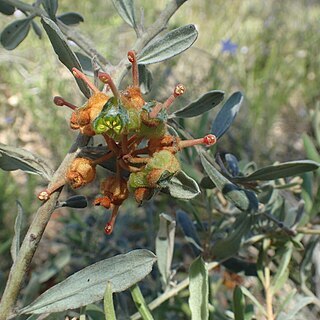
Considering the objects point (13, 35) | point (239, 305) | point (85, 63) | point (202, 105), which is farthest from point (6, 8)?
point (239, 305)

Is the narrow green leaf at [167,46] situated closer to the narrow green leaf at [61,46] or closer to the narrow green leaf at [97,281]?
the narrow green leaf at [61,46]

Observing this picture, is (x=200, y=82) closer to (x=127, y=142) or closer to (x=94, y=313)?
(x=94, y=313)

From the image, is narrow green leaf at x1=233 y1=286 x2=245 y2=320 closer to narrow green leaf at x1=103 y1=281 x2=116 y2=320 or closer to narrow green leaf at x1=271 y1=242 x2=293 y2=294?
narrow green leaf at x1=271 y1=242 x2=293 y2=294

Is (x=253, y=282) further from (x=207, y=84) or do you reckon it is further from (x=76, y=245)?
(x=207, y=84)

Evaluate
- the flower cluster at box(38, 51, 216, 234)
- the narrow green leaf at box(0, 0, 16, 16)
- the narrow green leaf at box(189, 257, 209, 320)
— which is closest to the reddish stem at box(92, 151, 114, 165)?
the flower cluster at box(38, 51, 216, 234)

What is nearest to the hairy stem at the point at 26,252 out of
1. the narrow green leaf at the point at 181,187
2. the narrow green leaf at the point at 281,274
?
the narrow green leaf at the point at 181,187
